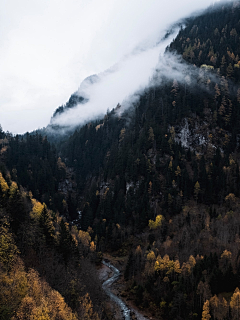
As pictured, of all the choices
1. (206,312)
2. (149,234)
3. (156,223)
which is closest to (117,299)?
(206,312)

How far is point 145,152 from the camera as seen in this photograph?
635 feet

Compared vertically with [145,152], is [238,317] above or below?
below

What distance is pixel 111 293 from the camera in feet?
352

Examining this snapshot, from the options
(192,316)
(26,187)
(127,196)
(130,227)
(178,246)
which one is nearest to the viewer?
(192,316)

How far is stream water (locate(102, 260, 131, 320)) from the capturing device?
93300 millimetres

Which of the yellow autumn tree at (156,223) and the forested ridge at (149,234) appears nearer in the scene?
the forested ridge at (149,234)

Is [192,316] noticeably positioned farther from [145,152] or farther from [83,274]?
[145,152]

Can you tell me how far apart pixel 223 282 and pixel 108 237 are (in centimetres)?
8183

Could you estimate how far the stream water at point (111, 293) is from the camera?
9330 cm

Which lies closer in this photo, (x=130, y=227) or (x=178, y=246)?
(x=178, y=246)

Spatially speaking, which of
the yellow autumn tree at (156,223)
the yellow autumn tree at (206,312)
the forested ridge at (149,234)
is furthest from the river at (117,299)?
the yellow autumn tree at (156,223)

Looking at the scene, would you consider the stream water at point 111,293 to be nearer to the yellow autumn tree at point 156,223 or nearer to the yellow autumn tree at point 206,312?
the yellow autumn tree at point 206,312

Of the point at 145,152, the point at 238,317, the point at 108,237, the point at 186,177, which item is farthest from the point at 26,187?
the point at 238,317

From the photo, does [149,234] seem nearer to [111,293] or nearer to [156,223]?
[156,223]
